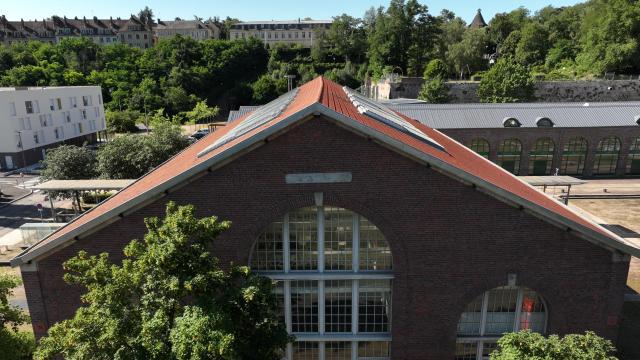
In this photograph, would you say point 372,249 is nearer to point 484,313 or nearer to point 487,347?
point 484,313

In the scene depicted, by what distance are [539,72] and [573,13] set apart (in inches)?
1174

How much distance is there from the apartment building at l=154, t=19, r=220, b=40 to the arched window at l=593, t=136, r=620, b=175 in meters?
143

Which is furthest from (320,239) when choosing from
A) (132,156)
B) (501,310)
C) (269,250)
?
(132,156)

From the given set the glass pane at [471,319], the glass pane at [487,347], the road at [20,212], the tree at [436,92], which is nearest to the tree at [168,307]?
the glass pane at [471,319]

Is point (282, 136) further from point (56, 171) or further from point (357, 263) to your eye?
point (56, 171)

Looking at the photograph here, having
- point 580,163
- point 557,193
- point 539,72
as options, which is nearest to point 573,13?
point 539,72

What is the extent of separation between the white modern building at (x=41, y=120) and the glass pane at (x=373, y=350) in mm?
57505

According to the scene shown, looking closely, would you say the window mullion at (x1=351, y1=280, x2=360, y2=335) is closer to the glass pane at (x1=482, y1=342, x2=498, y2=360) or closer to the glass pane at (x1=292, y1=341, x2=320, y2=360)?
the glass pane at (x1=292, y1=341, x2=320, y2=360)

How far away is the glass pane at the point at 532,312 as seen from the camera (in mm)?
13602

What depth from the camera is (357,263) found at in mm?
13633

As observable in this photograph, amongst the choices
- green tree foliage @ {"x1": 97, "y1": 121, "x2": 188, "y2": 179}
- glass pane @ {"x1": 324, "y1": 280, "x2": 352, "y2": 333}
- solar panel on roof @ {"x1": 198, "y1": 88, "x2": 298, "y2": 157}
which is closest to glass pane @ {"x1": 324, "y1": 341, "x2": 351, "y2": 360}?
glass pane @ {"x1": 324, "y1": 280, "x2": 352, "y2": 333}

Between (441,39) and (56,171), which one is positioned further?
(441,39)

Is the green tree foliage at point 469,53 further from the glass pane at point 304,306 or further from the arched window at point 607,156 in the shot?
the glass pane at point 304,306

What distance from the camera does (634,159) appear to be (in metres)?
44.1
